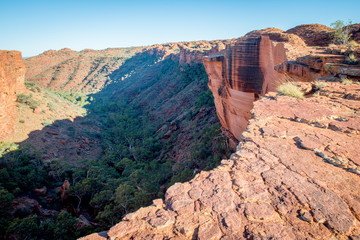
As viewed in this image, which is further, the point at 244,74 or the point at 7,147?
the point at 7,147

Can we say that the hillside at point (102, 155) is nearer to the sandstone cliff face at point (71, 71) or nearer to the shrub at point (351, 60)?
the shrub at point (351, 60)

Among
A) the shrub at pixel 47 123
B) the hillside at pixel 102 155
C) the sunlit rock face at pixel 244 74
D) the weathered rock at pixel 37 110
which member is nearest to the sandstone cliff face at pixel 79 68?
the hillside at pixel 102 155

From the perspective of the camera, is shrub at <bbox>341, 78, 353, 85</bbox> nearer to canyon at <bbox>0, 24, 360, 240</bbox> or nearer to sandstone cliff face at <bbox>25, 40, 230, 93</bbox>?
canyon at <bbox>0, 24, 360, 240</bbox>

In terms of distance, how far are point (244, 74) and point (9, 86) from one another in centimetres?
2393

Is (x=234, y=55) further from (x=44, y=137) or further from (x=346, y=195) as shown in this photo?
(x=44, y=137)

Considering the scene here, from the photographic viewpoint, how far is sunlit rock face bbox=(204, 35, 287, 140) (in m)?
9.12

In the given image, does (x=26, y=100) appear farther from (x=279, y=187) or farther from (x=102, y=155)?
(x=279, y=187)

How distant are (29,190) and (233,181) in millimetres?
14678

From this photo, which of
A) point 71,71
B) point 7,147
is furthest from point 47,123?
point 71,71

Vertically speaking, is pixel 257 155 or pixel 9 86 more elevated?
pixel 9 86

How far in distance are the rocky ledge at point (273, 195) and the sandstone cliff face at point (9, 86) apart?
20.5 meters

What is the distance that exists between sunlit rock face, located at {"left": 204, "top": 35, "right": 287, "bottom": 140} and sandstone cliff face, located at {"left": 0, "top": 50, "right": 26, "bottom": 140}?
1919 centimetres

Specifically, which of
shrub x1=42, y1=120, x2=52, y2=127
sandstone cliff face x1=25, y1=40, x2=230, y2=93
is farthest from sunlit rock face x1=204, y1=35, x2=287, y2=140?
sandstone cliff face x1=25, y1=40, x2=230, y2=93

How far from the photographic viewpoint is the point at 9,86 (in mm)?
19312
